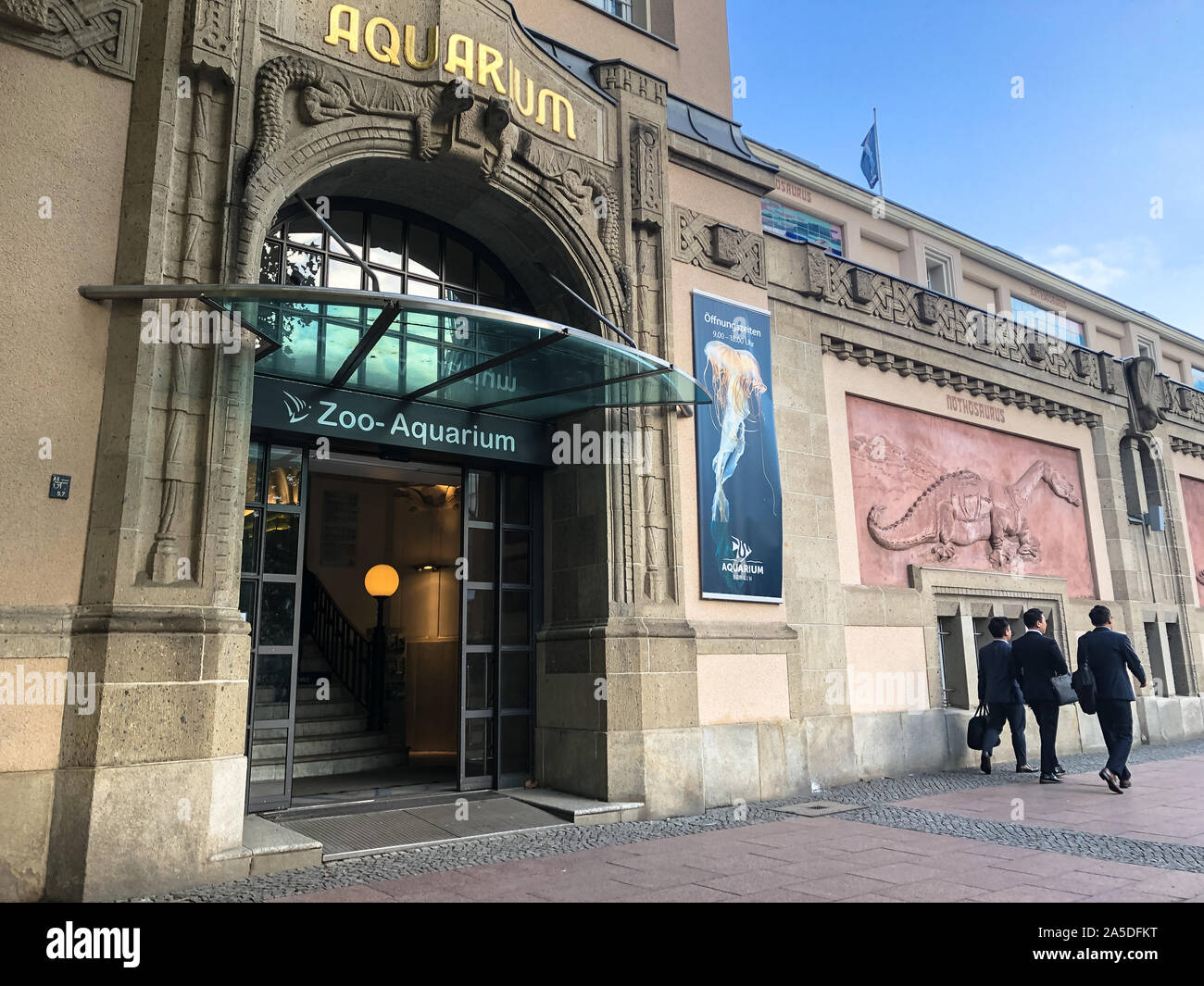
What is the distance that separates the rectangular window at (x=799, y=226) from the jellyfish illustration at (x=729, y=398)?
A: 7.34m

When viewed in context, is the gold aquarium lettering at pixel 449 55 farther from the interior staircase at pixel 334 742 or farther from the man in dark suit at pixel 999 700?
the man in dark suit at pixel 999 700

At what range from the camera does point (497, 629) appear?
923 cm

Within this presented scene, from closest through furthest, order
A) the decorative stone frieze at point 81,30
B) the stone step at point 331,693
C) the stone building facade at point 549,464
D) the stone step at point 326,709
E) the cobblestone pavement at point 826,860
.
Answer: the cobblestone pavement at point 826,860
the stone building facade at point 549,464
the decorative stone frieze at point 81,30
the stone step at point 326,709
the stone step at point 331,693

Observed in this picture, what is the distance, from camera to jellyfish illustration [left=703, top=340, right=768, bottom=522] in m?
9.75

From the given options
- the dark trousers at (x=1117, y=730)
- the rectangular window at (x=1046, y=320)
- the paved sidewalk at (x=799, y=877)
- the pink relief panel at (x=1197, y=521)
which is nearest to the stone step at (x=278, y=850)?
the paved sidewalk at (x=799, y=877)

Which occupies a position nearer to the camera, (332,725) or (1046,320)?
(332,725)

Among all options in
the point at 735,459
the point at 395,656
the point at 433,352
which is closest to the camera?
the point at 433,352

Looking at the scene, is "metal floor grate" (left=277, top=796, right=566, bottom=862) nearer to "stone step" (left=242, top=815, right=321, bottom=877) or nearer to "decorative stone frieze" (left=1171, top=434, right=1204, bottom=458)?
"stone step" (left=242, top=815, right=321, bottom=877)

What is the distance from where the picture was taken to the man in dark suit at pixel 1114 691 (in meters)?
9.45

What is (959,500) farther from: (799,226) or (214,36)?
(214,36)

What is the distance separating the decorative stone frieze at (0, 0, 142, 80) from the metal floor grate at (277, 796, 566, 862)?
232 inches

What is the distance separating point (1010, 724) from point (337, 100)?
995cm

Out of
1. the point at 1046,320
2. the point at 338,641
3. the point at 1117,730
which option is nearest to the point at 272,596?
the point at 338,641
